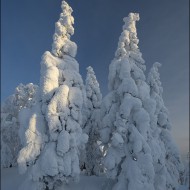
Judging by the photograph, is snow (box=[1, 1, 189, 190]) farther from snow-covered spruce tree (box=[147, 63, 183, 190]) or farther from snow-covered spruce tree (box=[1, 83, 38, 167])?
snow-covered spruce tree (box=[1, 83, 38, 167])

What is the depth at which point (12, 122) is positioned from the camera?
4047 centimetres

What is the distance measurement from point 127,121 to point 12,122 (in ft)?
69.1

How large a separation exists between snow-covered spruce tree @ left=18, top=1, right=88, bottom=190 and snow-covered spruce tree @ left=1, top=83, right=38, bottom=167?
43.2 feet

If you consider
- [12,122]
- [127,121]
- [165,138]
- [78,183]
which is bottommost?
[78,183]

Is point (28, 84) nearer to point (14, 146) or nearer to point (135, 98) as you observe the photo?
point (14, 146)

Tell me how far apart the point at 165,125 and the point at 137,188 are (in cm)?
1095

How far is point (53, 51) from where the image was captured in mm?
24969

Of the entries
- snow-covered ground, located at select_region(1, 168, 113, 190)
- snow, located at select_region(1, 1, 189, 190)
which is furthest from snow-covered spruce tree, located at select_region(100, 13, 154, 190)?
snow-covered ground, located at select_region(1, 168, 113, 190)

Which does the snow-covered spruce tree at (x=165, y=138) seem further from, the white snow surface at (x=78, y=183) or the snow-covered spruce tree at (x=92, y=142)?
the snow-covered spruce tree at (x=92, y=142)

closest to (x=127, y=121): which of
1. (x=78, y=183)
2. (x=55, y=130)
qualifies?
(x=55, y=130)

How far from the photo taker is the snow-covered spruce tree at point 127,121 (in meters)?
23.0

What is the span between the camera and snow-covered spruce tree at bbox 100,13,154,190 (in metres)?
23.0

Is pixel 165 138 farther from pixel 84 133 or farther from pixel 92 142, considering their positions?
pixel 84 133

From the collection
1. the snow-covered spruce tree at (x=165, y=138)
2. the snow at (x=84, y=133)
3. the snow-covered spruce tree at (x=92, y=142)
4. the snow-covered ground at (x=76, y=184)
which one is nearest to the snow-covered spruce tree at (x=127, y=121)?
the snow at (x=84, y=133)
